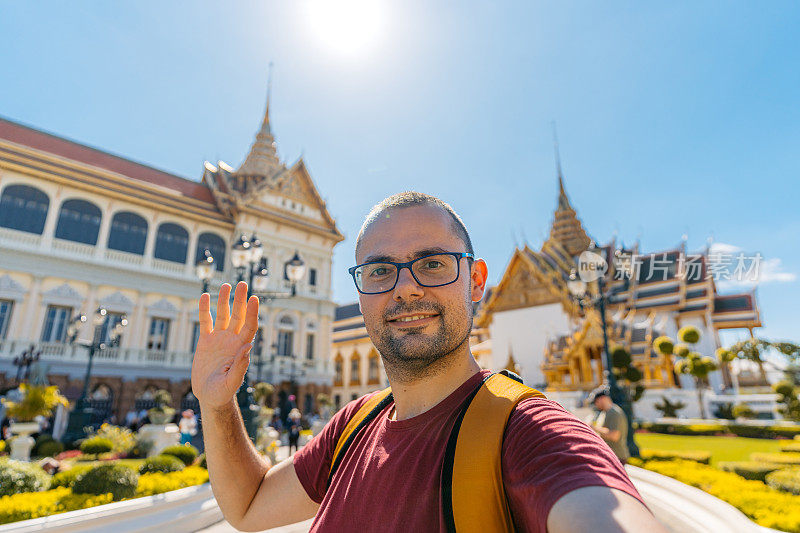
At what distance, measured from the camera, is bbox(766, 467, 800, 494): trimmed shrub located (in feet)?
17.2

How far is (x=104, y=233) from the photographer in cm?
1931

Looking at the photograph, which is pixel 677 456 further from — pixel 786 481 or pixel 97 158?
pixel 97 158

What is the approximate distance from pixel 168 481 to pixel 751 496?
7.07 meters

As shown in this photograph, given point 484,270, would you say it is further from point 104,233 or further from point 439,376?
point 104,233

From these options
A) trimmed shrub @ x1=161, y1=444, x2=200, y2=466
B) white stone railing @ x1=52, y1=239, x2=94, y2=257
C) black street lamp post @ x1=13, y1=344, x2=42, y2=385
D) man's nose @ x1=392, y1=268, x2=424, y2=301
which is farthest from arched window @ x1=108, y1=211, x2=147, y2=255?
man's nose @ x1=392, y1=268, x2=424, y2=301

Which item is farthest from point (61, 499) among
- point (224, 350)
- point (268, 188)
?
point (268, 188)

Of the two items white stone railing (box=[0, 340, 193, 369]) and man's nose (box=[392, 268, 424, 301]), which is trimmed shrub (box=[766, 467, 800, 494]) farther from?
white stone railing (box=[0, 340, 193, 369])

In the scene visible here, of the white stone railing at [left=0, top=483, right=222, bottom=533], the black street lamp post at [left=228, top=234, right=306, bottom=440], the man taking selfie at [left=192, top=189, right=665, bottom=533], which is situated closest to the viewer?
the man taking selfie at [left=192, top=189, right=665, bottom=533]

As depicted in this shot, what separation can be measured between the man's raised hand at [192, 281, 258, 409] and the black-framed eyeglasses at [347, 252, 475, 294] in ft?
1.32

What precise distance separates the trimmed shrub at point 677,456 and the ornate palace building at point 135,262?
15280 mm

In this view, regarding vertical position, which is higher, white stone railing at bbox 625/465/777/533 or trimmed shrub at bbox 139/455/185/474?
trimmed shrub at bbox 139/455/185/474

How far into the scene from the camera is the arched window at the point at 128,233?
781 inches

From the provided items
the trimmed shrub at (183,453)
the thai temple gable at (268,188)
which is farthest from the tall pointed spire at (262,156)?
the trimmed shrub at (183,453)

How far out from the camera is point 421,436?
110cm
